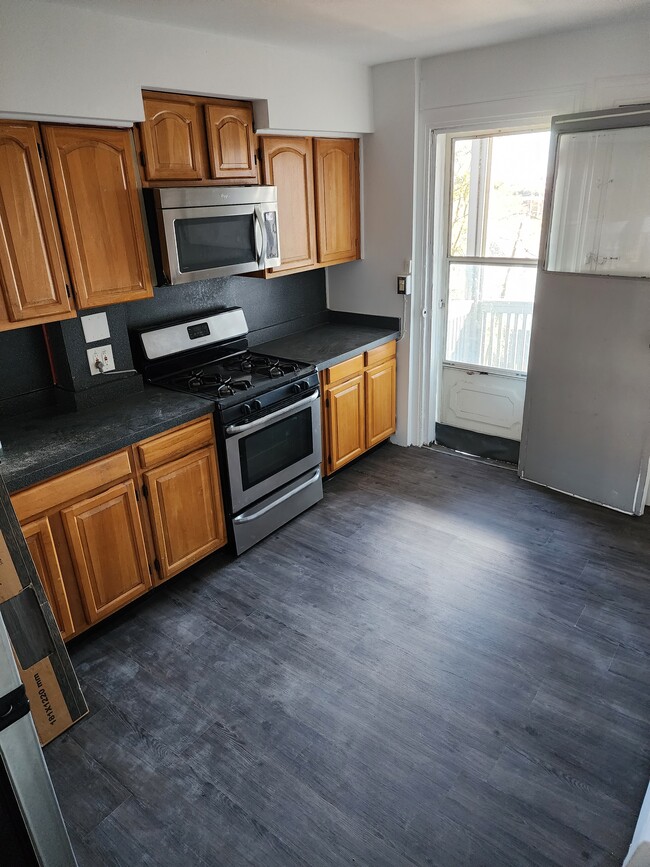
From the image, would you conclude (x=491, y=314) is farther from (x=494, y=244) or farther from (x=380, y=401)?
(x=380, y=401)

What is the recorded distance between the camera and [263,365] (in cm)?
331

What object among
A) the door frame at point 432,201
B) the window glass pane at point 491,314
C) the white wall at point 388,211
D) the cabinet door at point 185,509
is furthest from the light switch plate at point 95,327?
the window glass pane at point 491,314

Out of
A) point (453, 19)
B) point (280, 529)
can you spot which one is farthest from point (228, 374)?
point (453, 19)

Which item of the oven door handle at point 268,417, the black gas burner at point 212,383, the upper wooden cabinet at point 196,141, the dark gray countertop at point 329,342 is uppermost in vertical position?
the upper wooden cabinet at point 196,141

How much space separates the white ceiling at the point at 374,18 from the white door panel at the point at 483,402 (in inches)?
80.7

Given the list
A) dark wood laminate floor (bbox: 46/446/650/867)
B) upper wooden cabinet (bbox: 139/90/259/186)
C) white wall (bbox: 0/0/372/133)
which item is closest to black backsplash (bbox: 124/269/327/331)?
upper wooden cabinet (bbox: 139/90/259/186)

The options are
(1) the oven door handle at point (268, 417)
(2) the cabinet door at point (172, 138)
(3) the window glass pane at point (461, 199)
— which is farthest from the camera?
(3) the window glass pane at point (461, 199)

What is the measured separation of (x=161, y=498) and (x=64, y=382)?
71 centimetres

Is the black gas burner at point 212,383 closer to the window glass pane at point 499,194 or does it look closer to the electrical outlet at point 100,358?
the electrical outlet at point 100,358

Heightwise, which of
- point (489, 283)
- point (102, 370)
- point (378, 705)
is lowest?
point (378, 705)

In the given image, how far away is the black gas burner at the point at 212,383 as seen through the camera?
2.90 m

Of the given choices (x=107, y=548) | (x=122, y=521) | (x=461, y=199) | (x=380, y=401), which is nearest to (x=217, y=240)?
(x=122, y=521)

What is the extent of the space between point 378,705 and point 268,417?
1.46 m

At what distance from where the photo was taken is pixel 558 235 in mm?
3268
